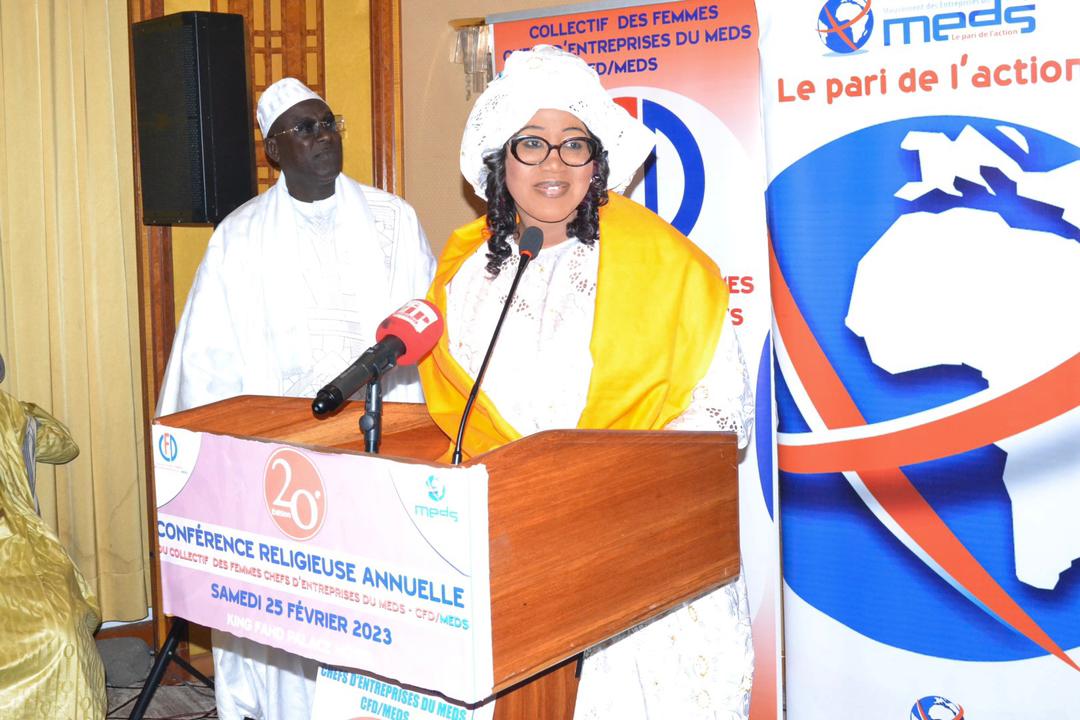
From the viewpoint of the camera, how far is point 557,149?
6.84 feet

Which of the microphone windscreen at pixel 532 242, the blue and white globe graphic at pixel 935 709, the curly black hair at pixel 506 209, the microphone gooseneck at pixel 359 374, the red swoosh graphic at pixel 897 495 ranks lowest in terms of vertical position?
the blue and white globe graphic at pixel 935 709

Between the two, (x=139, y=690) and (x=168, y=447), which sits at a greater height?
(x=168, y=447)

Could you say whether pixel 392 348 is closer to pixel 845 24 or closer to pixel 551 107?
pixel 551 107

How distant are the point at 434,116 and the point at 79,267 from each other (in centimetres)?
157

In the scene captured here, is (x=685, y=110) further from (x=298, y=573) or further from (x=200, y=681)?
(x=200, y=681)

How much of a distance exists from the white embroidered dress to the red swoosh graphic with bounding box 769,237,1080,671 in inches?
32.8

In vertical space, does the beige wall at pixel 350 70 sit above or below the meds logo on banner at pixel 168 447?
above

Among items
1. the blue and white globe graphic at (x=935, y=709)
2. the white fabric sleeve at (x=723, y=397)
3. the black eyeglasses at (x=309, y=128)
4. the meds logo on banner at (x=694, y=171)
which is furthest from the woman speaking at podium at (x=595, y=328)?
the black eyeglasses at (x=309, y=128)

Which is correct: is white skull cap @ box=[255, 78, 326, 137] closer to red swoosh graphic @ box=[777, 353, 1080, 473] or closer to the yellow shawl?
the yellow shawl

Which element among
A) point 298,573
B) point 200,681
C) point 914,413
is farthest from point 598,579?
point 200,681

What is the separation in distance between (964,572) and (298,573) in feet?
5.97

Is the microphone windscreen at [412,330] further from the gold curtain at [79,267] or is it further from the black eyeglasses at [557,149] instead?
the gold curtain at [79,267]

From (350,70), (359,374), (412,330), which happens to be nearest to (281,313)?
(350,70)

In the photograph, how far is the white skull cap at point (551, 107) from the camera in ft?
6.80
